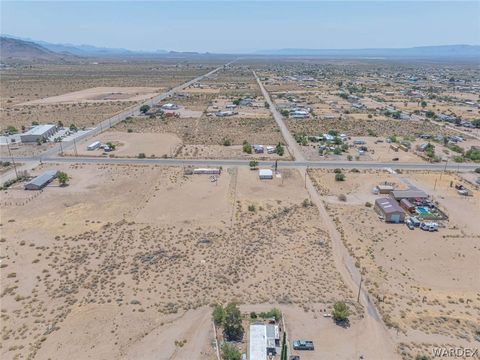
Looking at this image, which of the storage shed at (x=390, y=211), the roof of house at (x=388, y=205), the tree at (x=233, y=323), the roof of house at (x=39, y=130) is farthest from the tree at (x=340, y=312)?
the roof of house at (x=39, y=130)

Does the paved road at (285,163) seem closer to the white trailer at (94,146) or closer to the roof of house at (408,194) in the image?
the white trailer at (94,146)

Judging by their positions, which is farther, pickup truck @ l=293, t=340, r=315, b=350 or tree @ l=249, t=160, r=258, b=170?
tree @ l=249, t=160, r=258, b=170

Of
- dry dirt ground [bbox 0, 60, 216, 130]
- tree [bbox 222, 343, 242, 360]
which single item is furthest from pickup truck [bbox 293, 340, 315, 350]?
dry dirt ground [bbox 0, 60, 216, 130]

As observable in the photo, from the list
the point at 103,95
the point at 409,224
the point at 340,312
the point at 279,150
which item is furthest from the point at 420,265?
the point at 103,95

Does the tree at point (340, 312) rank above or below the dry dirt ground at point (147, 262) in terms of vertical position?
above

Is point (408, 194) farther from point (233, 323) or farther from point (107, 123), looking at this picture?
point (107, 123)

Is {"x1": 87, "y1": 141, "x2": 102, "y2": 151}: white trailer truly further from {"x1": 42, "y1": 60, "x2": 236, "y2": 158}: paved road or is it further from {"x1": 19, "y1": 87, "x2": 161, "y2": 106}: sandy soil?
{"x1": 19, "y1": 87, "x2": 161, "y2": 106}: sandy soil

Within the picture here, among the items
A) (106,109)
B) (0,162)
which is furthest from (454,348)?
(106,109)
